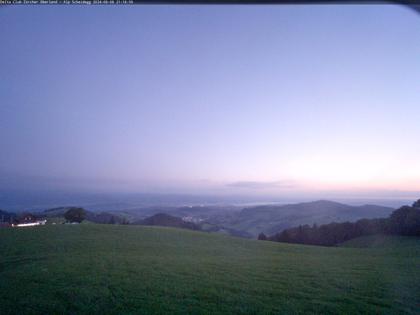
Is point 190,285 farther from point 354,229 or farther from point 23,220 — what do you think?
point 23,220

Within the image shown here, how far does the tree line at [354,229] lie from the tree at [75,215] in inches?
692

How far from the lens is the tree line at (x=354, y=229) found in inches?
871

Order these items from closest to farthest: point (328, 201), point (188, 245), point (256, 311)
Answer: point (256, 311), point (188, 245), point (328, 201)

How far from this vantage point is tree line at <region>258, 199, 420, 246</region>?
22125 mm

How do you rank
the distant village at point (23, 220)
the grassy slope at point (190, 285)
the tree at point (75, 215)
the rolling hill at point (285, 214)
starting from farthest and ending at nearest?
1. the rolling hill at point (285, 214)
2. the tree at point (75, 215)
3. the distant village at point (23, 220)
4. the grassy slope at point (190, 285)

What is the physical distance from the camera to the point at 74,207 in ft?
96.7

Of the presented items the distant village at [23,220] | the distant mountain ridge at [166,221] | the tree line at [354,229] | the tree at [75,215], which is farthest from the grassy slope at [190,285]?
the distant mountain ridge at [166,221]

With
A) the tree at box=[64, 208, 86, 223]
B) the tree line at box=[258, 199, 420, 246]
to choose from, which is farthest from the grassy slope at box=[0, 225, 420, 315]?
the tree at box=[64, 208, 86, 223]

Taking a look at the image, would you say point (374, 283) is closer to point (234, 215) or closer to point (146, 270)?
point (146, 270)

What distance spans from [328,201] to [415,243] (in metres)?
27.6

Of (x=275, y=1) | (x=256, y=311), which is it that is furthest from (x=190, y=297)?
(x=275, y=1)

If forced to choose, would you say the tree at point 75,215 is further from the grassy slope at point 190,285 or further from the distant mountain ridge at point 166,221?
the grassy slope at point 190,285

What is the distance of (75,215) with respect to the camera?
28.7 m

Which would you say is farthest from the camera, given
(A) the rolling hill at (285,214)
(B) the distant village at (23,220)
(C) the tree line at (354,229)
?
(A) the rolling hill at (285,214)
